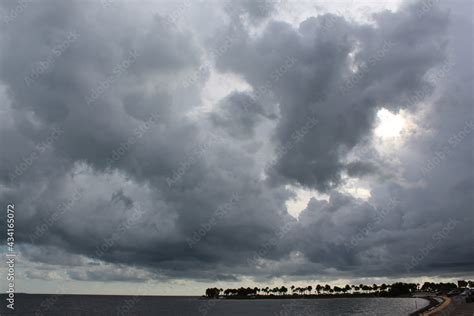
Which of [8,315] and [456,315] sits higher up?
[8,315]

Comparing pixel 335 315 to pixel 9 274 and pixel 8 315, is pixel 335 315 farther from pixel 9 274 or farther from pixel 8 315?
pixel 9 274

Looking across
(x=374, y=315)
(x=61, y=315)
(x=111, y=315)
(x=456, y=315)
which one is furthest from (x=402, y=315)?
(x=61, y=315)

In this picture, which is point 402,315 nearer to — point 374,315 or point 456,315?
point 374,315

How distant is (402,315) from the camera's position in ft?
539

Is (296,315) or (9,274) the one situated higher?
(9,274)

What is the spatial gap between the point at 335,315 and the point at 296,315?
61.3ft

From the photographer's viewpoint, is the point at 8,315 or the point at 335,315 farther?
the point at 8,315

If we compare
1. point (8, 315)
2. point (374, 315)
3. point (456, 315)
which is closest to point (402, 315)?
point (374, 315)

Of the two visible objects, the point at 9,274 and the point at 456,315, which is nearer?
the point at 9,274

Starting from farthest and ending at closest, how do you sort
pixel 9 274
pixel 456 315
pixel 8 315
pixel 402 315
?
pixel 8 315 → pixel 402 315 → pixel 456 315 → pixel 9 274

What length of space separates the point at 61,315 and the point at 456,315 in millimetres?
164218

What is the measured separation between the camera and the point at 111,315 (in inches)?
7840

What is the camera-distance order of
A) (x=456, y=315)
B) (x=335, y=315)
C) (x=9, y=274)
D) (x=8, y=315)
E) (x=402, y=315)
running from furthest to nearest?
1. (x=8, y=315)
2. (x=335, y=315)
3. (x=402, y=315)
4. (x=456, y=315)
5. (x=9, y=274)

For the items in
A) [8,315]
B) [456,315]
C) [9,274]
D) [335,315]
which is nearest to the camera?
[9,274]
